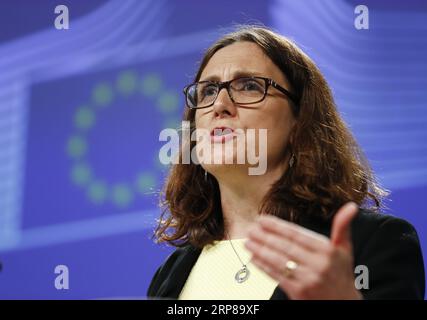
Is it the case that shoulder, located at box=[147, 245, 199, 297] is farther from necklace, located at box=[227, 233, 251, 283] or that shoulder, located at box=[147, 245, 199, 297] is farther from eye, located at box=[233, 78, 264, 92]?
eye, located at box=[233, 78, 264, 92]

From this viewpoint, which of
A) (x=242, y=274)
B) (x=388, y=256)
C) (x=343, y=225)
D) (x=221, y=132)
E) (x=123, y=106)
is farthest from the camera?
(x=123, y=106)

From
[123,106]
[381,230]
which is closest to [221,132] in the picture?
[381,230]

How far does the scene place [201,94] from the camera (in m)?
1.52

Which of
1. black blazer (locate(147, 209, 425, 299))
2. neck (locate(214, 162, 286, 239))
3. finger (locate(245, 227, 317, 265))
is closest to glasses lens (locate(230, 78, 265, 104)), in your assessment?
neck (locate(214, 162, 286, 239))

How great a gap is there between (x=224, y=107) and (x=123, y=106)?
100 cm

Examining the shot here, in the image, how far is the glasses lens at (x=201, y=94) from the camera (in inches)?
58.2

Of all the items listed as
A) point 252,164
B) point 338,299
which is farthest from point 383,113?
point 338,299

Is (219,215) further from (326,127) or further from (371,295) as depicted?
(371,295)

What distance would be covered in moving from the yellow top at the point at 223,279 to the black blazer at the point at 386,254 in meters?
0.11

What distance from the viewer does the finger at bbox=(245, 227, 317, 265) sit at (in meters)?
0.72

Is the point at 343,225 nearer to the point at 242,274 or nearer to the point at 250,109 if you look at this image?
the point at 242,274

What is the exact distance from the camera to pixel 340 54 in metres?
2.18

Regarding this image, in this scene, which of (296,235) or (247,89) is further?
(247,89)

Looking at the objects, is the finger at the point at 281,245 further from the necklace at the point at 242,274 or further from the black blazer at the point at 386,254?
the necklace at the point at 242,274
